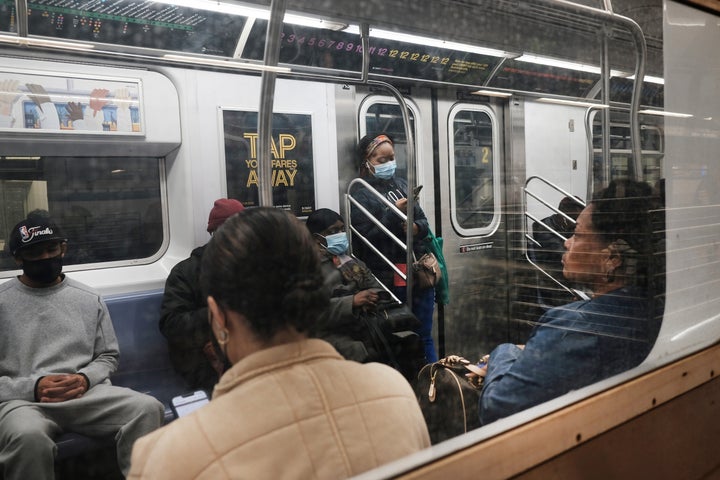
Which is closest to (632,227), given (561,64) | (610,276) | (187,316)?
(610,276)

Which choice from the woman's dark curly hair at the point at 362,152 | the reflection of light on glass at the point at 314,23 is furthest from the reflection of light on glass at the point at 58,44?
the woman's dark curly hair at the point at 362,152

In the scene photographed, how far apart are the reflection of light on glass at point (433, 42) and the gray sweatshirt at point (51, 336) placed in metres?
2.09

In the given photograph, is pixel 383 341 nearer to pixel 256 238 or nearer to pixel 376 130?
pixel 256 238

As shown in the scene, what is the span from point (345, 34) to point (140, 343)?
6.42 feet

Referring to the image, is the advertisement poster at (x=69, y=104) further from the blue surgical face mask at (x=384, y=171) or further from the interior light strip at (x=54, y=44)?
the blue surgical face mask at (x=384, y=171)

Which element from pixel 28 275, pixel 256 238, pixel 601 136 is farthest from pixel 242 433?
pixel 28 275

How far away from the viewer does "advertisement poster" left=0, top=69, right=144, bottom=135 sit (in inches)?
109

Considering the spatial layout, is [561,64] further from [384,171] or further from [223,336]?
[223,336]

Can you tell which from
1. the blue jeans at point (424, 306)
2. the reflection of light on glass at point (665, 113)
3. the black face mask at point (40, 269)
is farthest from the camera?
the blue jeans at point (424, 306)

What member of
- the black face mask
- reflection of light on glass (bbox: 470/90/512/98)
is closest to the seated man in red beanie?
the black face mask

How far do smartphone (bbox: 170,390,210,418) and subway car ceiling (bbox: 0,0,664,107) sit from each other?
51.1 inches

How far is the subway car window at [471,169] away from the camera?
16.3 feet

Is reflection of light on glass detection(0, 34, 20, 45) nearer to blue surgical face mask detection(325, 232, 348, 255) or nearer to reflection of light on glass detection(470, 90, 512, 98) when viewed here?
blue surgical face mask detection(325, 232, 348, 255)

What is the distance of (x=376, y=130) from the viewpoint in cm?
433
